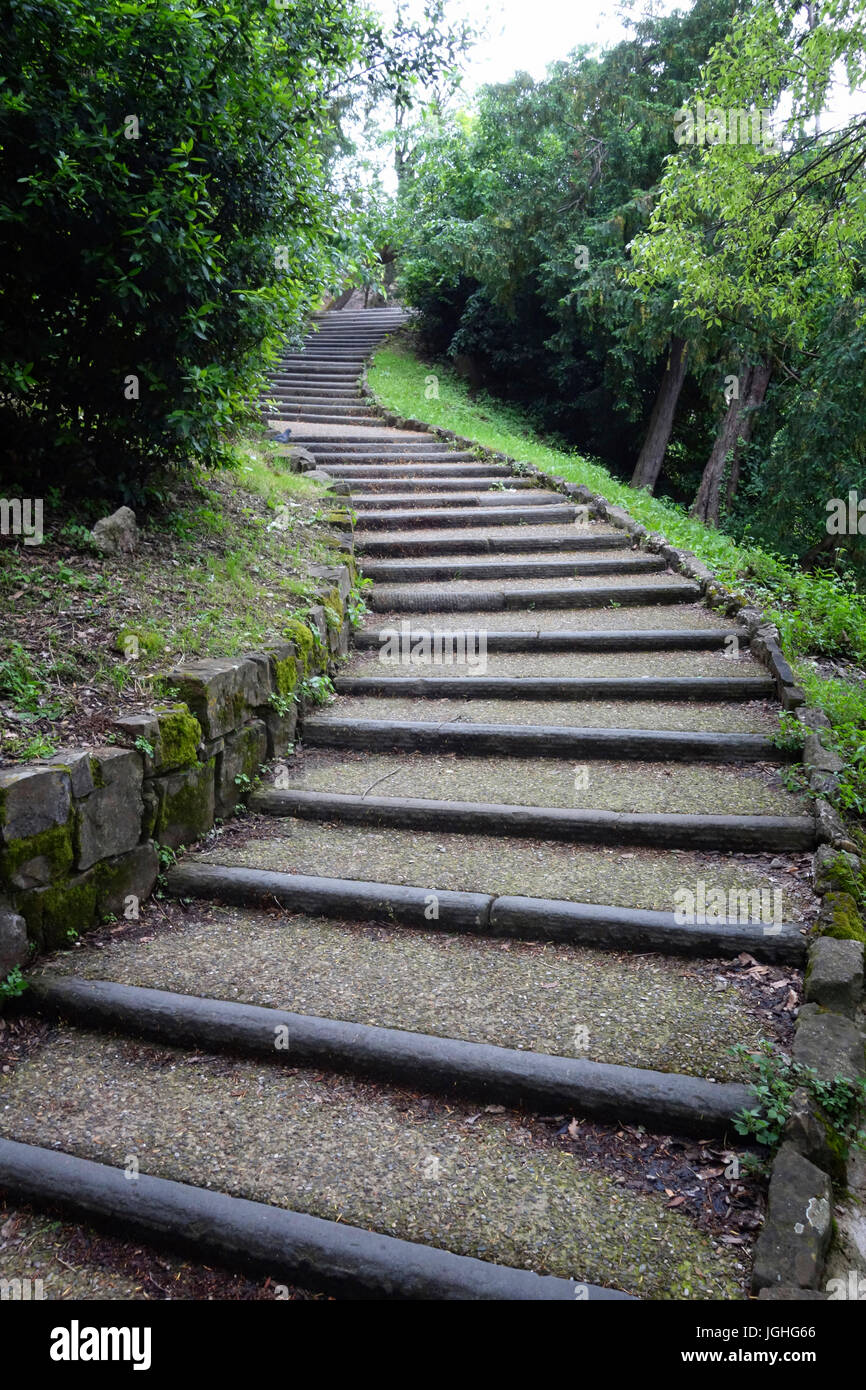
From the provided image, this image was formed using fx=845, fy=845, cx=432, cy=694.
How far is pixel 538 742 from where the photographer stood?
4637 millimetres

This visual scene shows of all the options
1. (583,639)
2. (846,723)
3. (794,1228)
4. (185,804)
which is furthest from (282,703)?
(794,1228)

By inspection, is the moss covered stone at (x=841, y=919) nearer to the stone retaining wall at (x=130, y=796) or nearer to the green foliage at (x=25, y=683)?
the stone retaining wall at (x=130, y=796)

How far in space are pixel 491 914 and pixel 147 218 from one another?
11.8ft

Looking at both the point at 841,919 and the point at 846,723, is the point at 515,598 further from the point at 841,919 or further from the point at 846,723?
the point at 841,919

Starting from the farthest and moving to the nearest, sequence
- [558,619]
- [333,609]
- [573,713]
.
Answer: [558,619] < [333,609] < [573,713]

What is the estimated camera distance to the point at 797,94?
21.1ft

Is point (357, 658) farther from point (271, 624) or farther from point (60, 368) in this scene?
point (60, 368)

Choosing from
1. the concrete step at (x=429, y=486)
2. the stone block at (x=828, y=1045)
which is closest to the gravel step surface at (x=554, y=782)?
the stone block at (x=828, y=1045)

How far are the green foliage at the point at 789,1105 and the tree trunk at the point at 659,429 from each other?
41.4ft

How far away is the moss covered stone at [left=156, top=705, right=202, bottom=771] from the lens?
141 inches

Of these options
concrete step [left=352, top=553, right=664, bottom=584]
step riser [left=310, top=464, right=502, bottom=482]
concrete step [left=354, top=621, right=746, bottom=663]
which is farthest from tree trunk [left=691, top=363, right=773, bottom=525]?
concrete step [left=354, top=621, right=746, bottom=663]

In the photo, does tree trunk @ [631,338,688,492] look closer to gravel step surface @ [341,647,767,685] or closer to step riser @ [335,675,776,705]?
gravel step surface @ [341,647,767,685]
